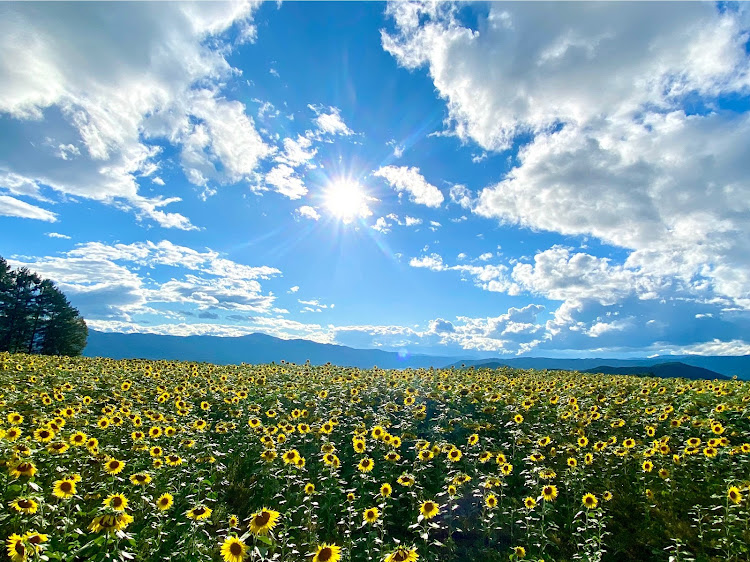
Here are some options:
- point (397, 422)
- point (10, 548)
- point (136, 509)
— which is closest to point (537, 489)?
point (397, 422)

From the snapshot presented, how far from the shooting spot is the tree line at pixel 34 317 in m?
69.9

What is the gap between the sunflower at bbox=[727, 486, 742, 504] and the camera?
7.86 meters

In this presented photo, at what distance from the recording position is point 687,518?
8875 mm

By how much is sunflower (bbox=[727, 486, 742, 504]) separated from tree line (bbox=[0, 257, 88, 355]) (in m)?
87.0

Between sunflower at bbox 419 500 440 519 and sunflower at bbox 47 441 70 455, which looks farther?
sunflower at bbox 47 441 70 455

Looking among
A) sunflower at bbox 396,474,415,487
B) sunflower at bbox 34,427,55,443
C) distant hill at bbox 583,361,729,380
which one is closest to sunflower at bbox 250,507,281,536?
sunflower at bbox 396,474,415,487

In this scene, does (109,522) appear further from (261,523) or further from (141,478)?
(141,478)

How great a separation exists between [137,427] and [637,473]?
43.9 ft

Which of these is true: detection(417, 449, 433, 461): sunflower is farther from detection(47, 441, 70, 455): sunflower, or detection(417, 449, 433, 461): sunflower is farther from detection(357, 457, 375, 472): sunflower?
detection(47, 441, 70, 455): sunflower

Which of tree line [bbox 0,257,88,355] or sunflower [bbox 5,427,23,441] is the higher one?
tree line [bbox 0,257,88,355]

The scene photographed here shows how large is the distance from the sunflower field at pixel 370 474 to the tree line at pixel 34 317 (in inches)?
2764

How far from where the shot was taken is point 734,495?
8.02 metres

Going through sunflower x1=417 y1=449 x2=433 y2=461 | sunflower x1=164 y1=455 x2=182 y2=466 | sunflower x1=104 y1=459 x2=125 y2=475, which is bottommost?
sunflower x1=164 y1=455 x2=182 y2=466

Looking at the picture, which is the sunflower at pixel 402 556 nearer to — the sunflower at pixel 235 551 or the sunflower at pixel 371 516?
the sunflower at pixel 235 551
